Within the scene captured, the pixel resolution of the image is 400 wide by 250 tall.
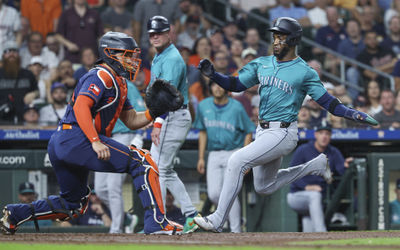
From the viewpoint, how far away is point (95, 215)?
9.79m

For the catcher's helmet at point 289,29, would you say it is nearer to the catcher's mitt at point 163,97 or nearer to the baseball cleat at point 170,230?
the catcher's mitt at point 163,97

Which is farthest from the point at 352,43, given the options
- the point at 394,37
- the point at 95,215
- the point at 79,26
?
the point at 95,215

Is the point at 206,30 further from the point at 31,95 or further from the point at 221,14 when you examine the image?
the point at 31,95

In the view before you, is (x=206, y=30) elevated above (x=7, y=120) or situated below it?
above

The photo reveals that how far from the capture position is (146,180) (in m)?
6.30

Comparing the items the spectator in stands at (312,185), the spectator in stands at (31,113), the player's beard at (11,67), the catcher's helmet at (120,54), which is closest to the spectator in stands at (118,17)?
the player's beard at (11,67)

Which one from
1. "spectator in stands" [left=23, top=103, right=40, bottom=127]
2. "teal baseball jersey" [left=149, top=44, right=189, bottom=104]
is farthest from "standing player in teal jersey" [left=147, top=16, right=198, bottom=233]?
"spectator in stands" [left=23, top=103, right=40, bottom=127]

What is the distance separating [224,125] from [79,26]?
3992mm

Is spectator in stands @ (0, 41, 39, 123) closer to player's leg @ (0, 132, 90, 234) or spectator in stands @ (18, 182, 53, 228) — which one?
spectator in stands @ (18, 182, 53, 228)

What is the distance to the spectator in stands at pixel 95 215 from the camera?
9.73 metres

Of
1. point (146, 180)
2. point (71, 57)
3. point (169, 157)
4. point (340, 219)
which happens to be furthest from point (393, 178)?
point (71, 57)

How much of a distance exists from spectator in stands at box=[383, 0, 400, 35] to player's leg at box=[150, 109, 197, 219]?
7.26 m

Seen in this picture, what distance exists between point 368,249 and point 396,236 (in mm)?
1434

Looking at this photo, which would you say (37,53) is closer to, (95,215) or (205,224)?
(95,215)
